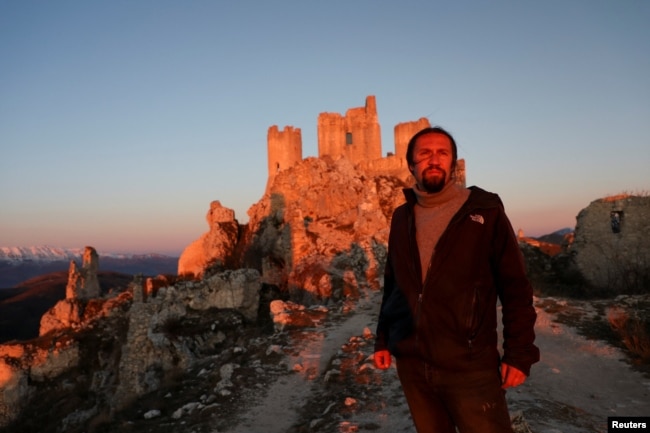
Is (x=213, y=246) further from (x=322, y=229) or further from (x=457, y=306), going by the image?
(x=457, y=306)

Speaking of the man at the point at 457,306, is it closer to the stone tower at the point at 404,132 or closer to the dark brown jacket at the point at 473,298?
the dark brown jacket at the point at 473,298

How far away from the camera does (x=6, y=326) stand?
133ft

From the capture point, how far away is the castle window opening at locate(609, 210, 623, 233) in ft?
53.0

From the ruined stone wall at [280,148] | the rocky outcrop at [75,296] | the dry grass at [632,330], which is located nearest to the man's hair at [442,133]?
the dry grass at [632,330]

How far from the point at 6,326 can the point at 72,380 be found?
29.9 metres

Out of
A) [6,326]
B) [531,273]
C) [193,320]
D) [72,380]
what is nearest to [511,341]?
[193,320]

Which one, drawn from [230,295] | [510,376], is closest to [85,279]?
[230,295]

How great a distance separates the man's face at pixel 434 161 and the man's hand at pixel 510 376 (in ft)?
3.49

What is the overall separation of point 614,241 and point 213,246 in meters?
22.0

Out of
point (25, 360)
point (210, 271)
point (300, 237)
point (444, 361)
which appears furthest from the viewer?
point (210, 271)

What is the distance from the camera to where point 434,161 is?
98.1 inches

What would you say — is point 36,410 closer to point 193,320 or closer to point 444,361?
point 193,320

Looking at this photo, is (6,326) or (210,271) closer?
(210,271)

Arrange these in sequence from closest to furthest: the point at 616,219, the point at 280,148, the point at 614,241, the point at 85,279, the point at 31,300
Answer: the point at 614,241, the point at 616,219, the point at 85,279, the point at 280,148, the point at 31,300
